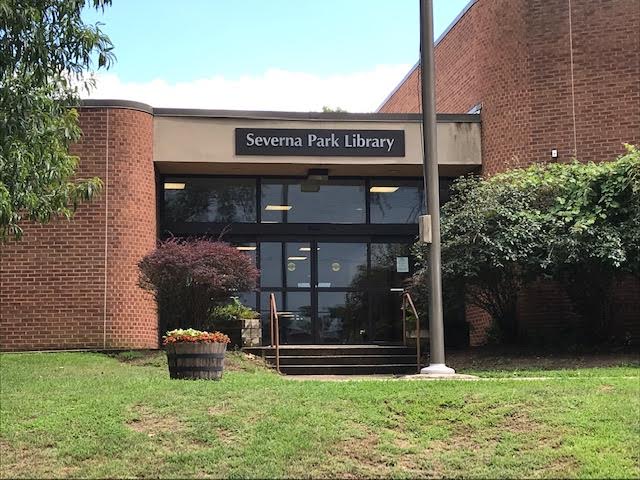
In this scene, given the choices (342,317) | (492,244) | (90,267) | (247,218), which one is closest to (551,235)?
(492,244)

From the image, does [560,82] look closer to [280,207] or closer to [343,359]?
[280,207]

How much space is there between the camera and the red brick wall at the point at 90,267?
48.8 ft

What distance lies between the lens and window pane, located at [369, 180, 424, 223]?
698 inches

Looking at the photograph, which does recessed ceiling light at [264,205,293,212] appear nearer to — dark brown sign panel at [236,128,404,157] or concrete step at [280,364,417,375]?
dark brown sign panel at [236,128,404,157]

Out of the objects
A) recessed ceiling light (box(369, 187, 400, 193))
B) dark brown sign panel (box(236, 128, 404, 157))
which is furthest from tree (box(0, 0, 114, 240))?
recessed ceiling light (box(369, 187, 400, 193))

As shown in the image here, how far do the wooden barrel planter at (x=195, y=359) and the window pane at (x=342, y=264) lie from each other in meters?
7.37

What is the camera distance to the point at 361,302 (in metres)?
17.3

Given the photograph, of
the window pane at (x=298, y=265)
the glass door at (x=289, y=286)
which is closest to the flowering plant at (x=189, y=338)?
the glass door at (x=289, y=286)

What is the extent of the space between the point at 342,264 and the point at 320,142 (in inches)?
111

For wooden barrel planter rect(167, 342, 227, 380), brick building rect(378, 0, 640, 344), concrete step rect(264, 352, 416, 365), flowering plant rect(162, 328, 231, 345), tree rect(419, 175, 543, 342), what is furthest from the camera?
brick building rect(378, 0, 640, 344)

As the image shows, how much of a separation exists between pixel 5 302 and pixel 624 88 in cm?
1297

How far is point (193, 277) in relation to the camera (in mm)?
13258

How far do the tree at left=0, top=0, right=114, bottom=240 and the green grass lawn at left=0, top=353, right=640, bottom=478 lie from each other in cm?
241

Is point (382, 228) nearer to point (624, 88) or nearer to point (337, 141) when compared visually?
point (337, 141)
